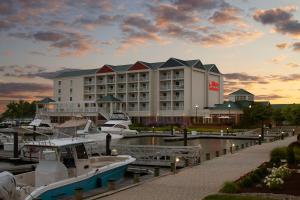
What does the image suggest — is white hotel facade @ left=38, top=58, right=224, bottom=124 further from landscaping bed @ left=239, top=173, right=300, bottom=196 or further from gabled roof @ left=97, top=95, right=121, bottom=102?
landscaping bed @ left=239, top=173, right=300, bottom=196

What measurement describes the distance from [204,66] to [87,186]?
3220 inches

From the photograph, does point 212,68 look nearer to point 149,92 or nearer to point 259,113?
point 149,92

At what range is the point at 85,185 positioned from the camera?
64.0ft

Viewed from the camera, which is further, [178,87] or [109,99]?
[109,99]

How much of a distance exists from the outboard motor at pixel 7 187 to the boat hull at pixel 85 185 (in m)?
2.48

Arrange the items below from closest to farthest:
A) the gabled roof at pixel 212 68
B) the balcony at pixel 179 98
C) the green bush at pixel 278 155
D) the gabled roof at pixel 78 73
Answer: the green bush at pixel 278 155 < the balcony at pixel 179 98 < the gabled roof at pixel 212 68 < the gabled roof at pixel 78 73

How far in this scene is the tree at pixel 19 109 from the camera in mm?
154625

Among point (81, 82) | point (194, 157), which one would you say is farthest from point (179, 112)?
point (194, 157)

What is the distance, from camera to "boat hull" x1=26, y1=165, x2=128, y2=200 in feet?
54.9

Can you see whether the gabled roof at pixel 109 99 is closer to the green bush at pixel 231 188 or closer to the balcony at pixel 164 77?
the balcony at pixel 164 77

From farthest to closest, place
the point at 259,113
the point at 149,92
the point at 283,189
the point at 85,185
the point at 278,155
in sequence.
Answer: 1. the point at 149,92
2. the point at 259,113
3. the point at 278,155
4. the point at 85,185
5. the point at 283,189

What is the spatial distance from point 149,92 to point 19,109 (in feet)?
258

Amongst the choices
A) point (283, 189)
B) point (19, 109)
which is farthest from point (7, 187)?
point (19, 109)

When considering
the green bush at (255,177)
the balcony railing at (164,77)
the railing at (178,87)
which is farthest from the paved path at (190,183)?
the balcony railing at (164,77)
